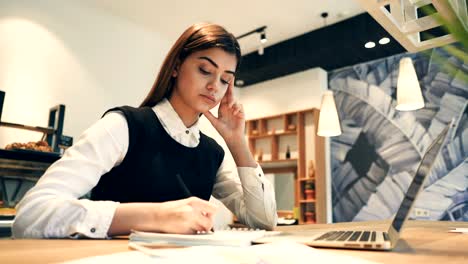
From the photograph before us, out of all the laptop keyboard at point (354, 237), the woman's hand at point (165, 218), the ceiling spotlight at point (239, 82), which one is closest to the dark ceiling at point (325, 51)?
the ceiling spotlight at point (239, 82)

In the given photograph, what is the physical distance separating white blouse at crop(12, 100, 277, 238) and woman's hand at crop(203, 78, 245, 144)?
121 millimetres

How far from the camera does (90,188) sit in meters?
1.01

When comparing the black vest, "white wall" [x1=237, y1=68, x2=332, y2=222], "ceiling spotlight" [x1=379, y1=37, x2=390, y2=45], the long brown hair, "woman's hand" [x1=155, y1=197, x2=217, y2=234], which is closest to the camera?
"woman's hand" [x1=155, y1=197, x2=217, y2=234]

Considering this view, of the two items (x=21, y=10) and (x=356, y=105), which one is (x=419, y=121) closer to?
(x=356, y=105)

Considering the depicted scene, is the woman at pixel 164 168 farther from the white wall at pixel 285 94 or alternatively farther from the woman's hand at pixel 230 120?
the white wall at pixel 285 94

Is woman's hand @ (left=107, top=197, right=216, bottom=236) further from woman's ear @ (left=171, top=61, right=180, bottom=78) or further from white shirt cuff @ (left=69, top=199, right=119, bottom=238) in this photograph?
woman's ear @ (left=171, top=61, right=180, bottom=78)

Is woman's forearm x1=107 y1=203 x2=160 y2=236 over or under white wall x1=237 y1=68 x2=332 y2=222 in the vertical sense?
under

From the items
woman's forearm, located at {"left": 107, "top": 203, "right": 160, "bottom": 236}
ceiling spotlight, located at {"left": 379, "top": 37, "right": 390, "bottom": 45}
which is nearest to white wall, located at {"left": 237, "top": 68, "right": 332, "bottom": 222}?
ceiling spotlight, located at {"left": 379, "top": 37, "right": 390, "bottom": 45}

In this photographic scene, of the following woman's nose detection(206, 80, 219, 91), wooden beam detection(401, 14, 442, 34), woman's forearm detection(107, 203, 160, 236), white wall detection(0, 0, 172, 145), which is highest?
white wall detection(0, 0, 172, 145)

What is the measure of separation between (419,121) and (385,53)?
1.03m

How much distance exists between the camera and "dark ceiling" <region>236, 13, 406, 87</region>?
4.38m

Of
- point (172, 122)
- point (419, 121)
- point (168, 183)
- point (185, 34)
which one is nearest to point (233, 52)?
point (185, 34)

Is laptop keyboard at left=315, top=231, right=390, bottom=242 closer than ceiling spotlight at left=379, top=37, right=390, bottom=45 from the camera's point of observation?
Yes

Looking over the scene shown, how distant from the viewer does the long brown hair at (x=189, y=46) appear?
130 centimetres
